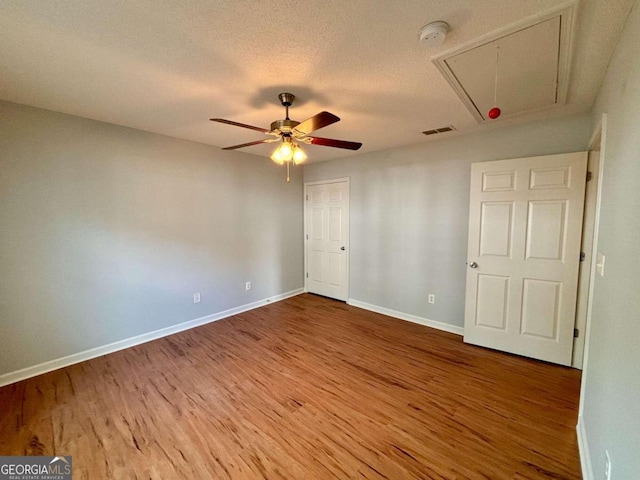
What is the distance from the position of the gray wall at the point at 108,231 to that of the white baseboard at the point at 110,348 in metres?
0.06

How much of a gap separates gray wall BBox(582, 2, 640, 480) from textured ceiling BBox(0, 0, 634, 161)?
33 cm

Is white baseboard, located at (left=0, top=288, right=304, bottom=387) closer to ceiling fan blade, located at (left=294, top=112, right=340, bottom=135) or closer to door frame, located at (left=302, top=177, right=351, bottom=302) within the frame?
door frame, located at (left=302, top=177, right=351, bottom=302)

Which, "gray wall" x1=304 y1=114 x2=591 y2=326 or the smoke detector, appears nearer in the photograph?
the smoke detector

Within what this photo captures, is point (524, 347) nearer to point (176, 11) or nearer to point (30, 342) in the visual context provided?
point (176, 11)

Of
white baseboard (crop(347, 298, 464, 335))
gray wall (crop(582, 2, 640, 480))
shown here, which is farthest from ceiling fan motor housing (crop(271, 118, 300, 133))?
white baseboard (crop(347, 298, 464, 335))

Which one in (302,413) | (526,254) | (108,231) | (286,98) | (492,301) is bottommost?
(302,413)

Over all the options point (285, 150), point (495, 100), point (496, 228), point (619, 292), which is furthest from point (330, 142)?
point (496, 228)

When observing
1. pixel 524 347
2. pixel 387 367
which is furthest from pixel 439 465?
pixel 524 347

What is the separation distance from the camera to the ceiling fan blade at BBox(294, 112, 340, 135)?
1.60 m

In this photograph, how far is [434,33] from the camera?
4.33ft

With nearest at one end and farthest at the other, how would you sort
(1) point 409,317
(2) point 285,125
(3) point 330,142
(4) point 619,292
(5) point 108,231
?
1. (4) point 619,292
2. (2) point 285,125
3. (3) point 330,142
4. (5) point 108,231
5. (1) point 409,317

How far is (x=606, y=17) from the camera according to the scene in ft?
4.09

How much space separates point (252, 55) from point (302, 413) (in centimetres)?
243

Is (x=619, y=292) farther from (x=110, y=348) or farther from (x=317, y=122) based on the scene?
(x=110, y=348)
